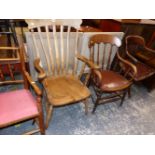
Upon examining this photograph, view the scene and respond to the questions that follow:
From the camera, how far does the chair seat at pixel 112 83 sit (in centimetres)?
165

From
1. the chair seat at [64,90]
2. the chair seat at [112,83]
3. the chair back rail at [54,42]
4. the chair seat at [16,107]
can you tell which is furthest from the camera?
the chair seat at [112,83]

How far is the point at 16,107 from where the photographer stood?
118cm

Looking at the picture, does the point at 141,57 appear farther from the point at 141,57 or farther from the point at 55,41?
the point at 55,41

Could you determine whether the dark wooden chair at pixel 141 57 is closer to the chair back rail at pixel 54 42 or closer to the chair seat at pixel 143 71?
the chair seat at pixel 143 71

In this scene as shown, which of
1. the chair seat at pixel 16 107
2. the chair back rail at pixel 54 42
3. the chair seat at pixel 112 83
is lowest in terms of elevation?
the chair seat at pixel 112 83

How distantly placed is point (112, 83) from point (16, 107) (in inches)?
Result: 41.6

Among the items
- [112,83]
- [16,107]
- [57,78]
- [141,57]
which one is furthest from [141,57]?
[16,107]

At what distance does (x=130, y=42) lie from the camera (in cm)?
235

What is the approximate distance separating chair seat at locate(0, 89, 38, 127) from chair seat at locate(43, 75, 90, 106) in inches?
8.2

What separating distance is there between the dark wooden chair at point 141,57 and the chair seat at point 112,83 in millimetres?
245

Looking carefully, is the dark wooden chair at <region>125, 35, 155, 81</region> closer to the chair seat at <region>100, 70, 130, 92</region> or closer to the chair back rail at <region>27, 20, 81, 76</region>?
the chair seat at <region>100, 70, 130, 92</region>

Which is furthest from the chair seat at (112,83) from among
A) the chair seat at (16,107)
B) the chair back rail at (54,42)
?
the chair seat at (16,107)

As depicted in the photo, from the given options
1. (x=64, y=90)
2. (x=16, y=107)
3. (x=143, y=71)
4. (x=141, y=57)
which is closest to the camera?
(x=16, y=107)
